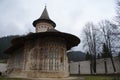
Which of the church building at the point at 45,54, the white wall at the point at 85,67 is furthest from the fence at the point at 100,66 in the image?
the church building at the point at 45,54

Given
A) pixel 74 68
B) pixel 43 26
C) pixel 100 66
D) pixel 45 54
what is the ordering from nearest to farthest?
pixel 45 54
pixel 43 26
pixel 100 66
pixel 74 68

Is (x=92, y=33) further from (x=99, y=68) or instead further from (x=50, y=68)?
(x=50, y=68)

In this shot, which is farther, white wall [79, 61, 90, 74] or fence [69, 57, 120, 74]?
white wall [79, 61, 90, 74]

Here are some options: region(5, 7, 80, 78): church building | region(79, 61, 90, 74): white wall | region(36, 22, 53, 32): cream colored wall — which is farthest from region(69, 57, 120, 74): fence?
region(36, 22, 53, 32): cream colored wall

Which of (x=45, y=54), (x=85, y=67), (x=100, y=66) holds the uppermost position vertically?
(x=45, y=54)

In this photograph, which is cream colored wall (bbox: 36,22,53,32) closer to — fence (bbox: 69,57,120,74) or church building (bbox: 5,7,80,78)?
church building (bbox: 5,7,80,78)

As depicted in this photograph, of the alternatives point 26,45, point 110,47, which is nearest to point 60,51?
point 26,45

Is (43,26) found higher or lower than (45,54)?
higher

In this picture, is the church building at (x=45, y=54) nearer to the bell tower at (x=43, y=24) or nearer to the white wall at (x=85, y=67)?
the bell tower at (x=43, y=24)

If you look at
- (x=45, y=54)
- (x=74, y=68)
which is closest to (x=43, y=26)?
(x=45, y=54)

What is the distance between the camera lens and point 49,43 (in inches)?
623

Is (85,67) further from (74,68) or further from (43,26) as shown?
(43,26)

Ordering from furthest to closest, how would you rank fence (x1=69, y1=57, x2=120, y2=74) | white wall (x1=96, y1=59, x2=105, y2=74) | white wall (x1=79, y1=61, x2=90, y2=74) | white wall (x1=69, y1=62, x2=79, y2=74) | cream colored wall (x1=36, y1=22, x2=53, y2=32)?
white wall (x1=69, y1=62, x2=79, y2=74) → white wall (x1=79, y1=61, x2=90, y2=74) → white wall (x1=96, y1=59, x2=105, y2=74) → fence (x1=69, y1=57, x2=120, y2=74) → cream colored wall (x1=36, y1=22, x2=53, y2=32)

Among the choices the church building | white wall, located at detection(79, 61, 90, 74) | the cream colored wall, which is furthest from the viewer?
white wall, located at detection(79, 61, 90, 74)
